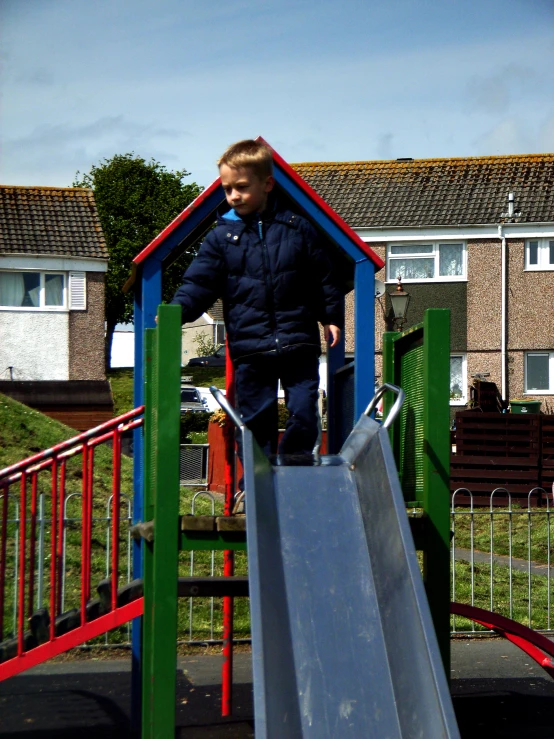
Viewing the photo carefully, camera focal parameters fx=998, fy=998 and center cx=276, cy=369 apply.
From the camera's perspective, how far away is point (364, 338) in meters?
4.96

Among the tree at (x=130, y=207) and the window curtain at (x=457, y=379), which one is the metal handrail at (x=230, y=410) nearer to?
the window curtain at (x=457, y=379)

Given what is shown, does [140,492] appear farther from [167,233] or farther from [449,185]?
[449,185]

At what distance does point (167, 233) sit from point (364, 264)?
1.03 metres

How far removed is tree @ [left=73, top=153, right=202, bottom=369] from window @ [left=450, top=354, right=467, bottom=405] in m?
23.0

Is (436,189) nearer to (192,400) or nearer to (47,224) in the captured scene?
(192,400)

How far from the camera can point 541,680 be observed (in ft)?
21.9

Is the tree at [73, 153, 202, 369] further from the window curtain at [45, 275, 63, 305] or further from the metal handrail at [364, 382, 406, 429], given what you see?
the metal handrail at [364, 382, 406, 429]

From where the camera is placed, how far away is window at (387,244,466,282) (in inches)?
1121

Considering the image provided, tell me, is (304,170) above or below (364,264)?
above

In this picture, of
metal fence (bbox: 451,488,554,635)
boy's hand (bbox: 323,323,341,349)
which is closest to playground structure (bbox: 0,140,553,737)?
boy's hand (bbox: 323,323,341,349)

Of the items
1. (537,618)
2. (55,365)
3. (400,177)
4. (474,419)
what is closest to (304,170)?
(400,177)

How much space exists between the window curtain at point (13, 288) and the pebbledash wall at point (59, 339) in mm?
407

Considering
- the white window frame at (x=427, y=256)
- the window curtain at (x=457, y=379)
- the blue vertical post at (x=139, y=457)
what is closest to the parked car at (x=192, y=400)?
the white window frame at (x=427, y=256)

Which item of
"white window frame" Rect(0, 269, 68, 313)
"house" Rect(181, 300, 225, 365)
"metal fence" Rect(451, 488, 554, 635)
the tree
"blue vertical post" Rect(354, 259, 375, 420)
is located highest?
the tree
